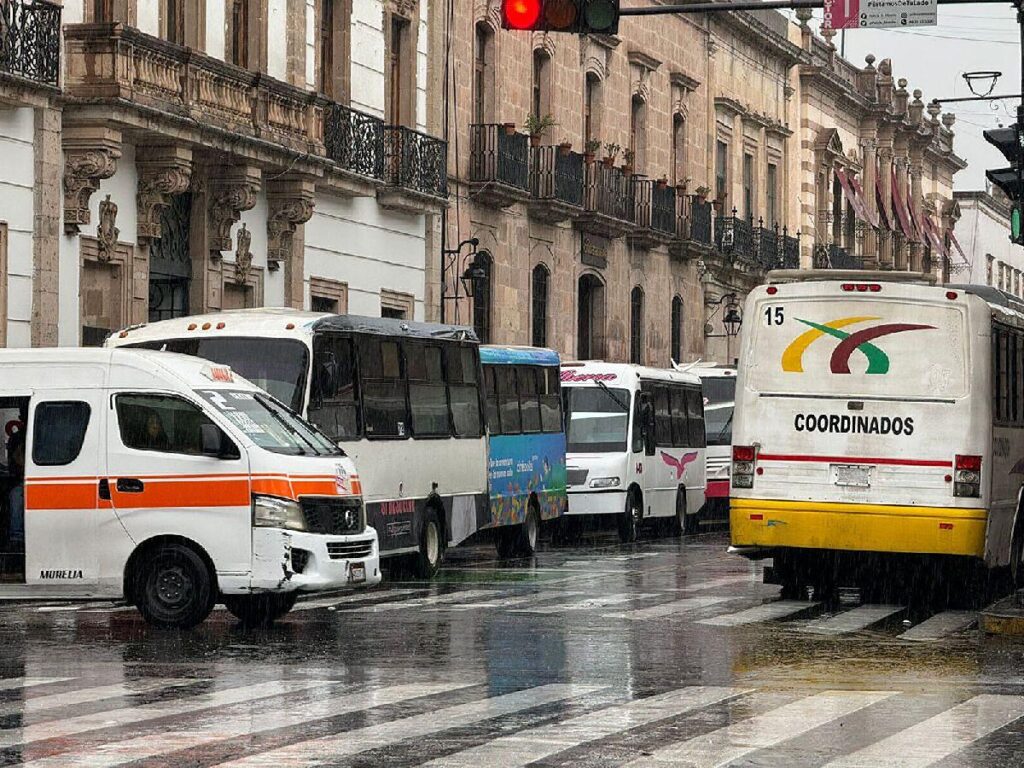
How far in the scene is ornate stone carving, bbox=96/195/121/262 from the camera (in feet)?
92.9

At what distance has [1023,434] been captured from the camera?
22.3m

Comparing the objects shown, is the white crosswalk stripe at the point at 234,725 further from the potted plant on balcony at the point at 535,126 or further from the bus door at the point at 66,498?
the potted plant on balcony at the point at 535,126

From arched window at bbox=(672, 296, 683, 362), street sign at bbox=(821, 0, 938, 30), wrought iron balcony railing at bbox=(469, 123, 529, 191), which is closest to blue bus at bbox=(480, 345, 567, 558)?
street sign at bbox=(821, 0, 938, 30)

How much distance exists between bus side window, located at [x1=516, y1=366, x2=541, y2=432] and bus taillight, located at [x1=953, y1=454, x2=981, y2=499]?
10567 mm

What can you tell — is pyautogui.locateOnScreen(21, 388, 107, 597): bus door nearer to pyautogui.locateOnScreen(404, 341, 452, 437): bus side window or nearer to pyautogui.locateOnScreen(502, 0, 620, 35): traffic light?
pyautogui.locateOnScreen(502, 0, 620, 35): traffic light

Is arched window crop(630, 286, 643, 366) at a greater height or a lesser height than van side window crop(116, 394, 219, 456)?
greater

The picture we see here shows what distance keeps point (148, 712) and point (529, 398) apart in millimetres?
18275

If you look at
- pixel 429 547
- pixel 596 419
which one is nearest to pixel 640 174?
pixel 596 419

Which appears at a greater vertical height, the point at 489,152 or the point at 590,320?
the point at 489,152

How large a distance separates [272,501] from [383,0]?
838 inches

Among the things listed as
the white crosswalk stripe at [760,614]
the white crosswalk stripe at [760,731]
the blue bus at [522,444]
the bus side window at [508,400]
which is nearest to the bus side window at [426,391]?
the blue bus at [522,444]

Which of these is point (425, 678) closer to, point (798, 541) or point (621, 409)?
point (798, 541)

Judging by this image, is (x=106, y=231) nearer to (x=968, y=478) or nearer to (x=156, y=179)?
(x=156, y=179)

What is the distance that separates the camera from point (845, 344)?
2077cm
